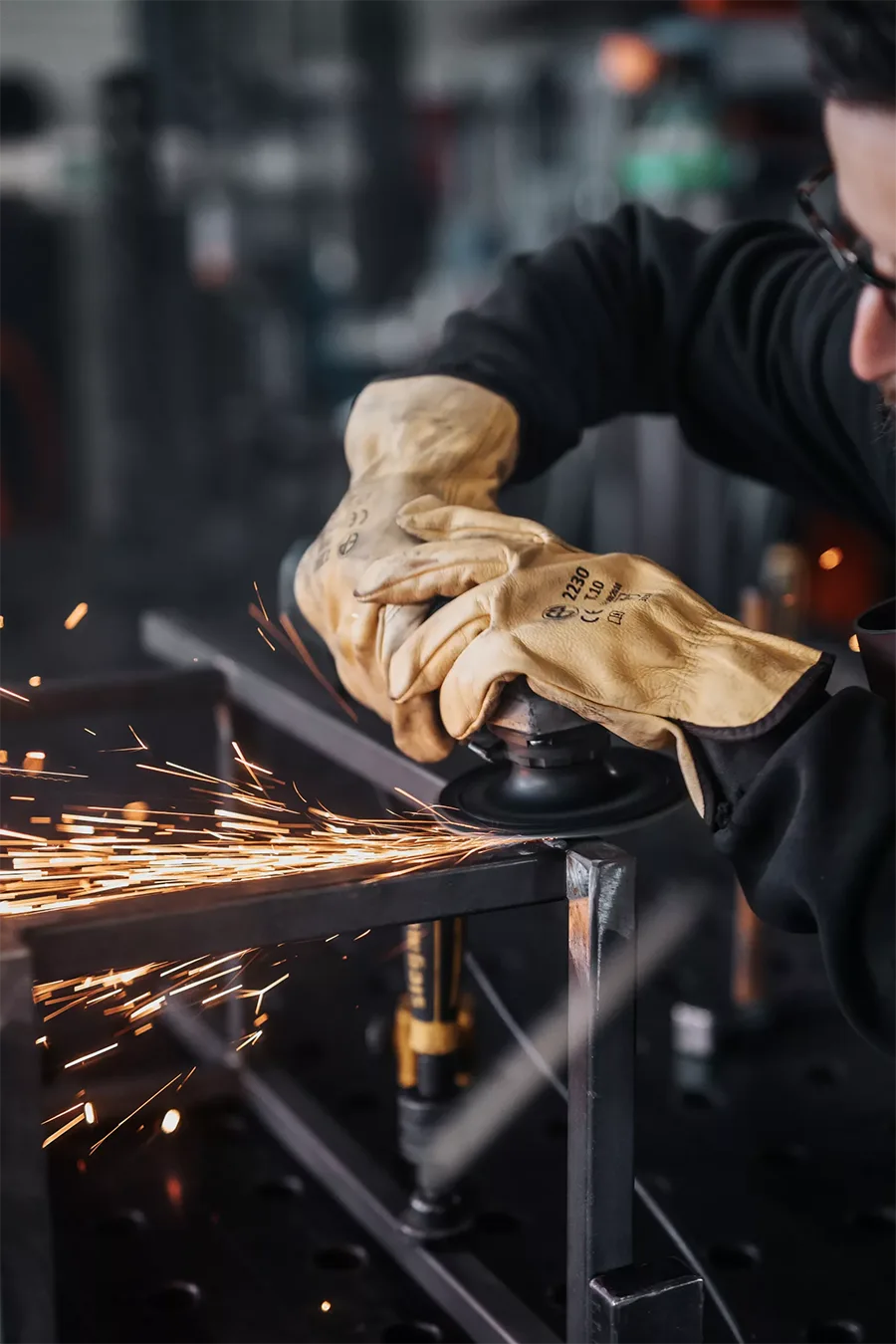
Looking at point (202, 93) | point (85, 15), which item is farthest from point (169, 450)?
point (85, 15)

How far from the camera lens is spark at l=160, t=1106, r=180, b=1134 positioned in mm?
1420

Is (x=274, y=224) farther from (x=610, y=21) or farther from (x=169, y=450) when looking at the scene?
(x=610, y=21)

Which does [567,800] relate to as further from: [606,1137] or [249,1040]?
[249,1040]

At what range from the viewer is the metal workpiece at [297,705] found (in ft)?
3.83

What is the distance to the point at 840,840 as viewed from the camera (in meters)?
0.87

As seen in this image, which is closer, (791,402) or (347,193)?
(791,402)

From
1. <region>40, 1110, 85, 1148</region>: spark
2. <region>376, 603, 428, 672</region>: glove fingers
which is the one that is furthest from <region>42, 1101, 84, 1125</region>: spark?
<region>376, 603, 428, 672</region>: glove fingers

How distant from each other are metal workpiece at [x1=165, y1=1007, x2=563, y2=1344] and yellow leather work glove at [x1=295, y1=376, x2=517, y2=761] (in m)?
0.40

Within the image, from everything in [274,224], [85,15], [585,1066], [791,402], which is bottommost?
[585,1066]

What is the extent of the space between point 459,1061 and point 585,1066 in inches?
14.5

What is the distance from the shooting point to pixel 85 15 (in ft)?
35.9

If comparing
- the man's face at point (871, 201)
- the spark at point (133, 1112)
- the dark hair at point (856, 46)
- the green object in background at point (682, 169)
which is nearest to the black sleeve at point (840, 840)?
the man's face at point (871, 201)

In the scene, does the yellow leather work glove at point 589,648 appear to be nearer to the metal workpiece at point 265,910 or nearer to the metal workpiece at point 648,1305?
the metal workpiece at point 265,910

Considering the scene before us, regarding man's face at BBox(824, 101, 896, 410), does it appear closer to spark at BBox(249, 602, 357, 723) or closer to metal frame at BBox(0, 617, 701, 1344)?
metal frame at BBox(0, 617, 701, 1344)
